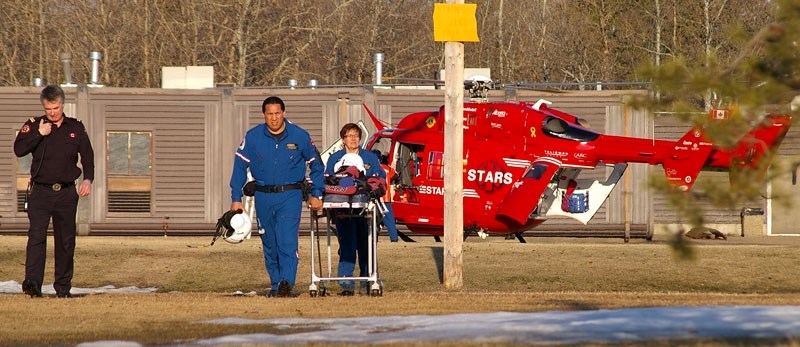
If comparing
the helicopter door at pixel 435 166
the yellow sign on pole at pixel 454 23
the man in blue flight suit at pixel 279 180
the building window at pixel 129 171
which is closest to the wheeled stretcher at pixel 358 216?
the man in blue flight suit at pixel 279 180

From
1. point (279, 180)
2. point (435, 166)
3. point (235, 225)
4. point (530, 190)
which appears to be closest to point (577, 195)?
point (530, 190)

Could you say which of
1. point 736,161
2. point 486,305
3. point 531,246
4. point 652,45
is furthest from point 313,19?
point 736,161

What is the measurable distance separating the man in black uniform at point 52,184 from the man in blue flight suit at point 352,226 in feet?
8.67

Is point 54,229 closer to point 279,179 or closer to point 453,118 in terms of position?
point 279,179

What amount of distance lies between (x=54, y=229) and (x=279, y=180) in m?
2.24

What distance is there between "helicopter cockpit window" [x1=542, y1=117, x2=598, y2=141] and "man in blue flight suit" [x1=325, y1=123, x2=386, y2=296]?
6.40 m

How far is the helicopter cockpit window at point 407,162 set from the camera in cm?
2316

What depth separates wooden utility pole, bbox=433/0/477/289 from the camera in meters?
17.2

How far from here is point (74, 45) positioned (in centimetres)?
4603

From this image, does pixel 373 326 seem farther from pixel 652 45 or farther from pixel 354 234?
pixel 652 45

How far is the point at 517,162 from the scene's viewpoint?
883 inches

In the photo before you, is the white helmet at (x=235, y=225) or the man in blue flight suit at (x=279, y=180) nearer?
the man in blue flight suit at (x=279, y=180)

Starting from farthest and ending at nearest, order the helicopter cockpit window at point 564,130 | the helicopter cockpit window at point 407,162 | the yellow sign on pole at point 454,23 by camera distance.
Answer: the helicopter cockpit window at point 407,162 < the helicopter cockpit window at point 564,130 < the yellow sign on pole at point 454,23

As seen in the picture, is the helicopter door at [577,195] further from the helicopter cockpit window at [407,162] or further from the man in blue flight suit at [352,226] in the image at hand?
the man in blue flight suit at [352,226]
